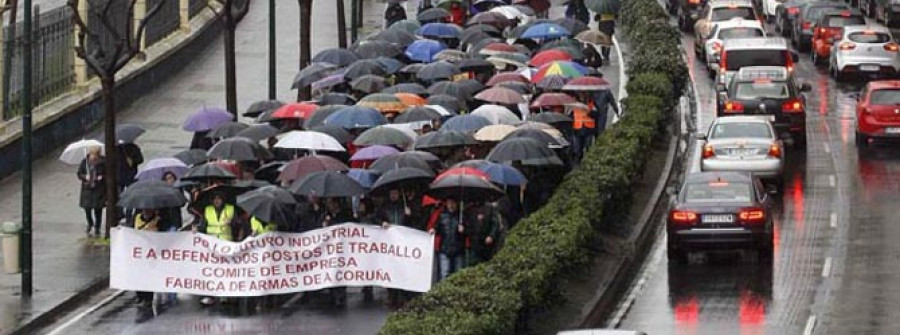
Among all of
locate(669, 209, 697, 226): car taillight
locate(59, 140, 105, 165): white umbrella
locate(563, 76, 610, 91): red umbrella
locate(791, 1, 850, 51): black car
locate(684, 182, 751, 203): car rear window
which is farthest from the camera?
locate(791, 1, 850, 51): black car

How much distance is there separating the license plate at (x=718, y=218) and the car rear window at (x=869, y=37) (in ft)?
70.8

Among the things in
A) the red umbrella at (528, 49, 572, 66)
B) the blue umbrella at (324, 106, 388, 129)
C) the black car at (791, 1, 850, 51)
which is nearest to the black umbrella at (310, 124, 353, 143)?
the blue umbrella at (324, 106, 388, 129)

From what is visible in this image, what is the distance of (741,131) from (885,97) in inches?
199

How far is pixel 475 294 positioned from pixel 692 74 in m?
29.6

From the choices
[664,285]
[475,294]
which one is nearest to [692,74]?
[664,285]

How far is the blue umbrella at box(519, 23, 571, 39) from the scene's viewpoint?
146ft

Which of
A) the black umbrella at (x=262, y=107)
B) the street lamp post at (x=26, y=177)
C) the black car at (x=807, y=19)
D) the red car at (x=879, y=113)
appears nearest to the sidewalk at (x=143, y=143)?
the street lamp post at (x=26, y=177)

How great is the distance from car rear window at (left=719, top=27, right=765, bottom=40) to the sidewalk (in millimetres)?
9696

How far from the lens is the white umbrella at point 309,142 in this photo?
→ 99.3 ft

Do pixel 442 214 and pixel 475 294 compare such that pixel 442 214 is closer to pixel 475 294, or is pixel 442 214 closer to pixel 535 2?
pixel 475 294

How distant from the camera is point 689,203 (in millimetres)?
29844

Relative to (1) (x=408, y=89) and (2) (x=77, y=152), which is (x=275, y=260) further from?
(1) (x=408, y=89)

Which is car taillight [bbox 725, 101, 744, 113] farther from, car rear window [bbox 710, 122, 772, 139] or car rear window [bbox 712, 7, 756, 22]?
car rear window [bbox 712, 7, 756, 22]

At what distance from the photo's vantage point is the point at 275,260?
26531 millimetres
